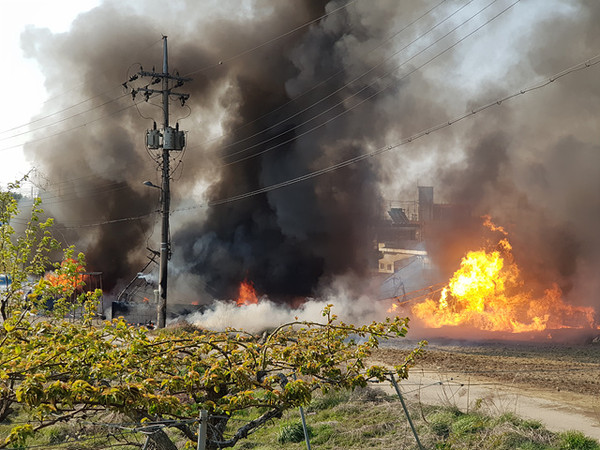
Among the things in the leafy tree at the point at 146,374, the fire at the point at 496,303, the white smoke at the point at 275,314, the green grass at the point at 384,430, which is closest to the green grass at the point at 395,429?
the green grass at the point at 384,430

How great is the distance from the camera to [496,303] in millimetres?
29266

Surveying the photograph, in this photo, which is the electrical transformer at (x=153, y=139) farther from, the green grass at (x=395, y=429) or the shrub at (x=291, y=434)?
the shrub at (x=291, y=434)

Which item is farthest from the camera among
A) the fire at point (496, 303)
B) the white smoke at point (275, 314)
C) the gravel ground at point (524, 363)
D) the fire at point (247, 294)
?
→ the fire at point (247, 294)

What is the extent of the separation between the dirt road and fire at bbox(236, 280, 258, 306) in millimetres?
13934

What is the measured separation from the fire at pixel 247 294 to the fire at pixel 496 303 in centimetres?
1072

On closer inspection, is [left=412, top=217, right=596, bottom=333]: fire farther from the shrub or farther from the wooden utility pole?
the shrub

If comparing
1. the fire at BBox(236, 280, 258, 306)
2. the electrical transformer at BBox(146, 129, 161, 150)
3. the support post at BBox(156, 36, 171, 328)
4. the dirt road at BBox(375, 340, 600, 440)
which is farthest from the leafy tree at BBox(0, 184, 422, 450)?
the fire at BBox(236, 280, 258, 306)

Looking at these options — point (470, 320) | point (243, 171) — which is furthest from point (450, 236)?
point (243, 171)

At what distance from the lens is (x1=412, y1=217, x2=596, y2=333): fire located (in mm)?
27812

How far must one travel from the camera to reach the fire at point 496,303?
2781 cm

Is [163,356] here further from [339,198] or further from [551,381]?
[339,198]

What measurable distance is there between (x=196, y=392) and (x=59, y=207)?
41977 millimetres

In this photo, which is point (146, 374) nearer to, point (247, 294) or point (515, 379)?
point (515, 379)

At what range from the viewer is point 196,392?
7.03 m
